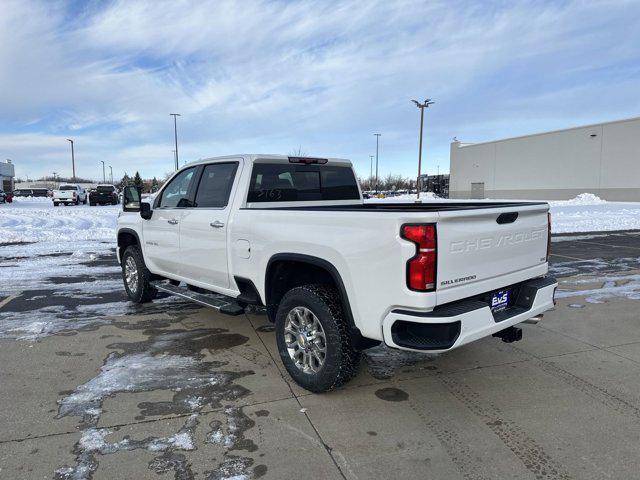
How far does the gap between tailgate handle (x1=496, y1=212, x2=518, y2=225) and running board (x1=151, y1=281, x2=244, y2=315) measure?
2483mm

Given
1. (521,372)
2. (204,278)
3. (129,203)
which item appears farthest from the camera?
(129,203)

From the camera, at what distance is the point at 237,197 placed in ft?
15.3

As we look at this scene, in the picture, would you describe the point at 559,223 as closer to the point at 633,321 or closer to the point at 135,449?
the point at 633,321

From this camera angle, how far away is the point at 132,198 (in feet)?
20.7

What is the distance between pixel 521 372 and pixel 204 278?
3243 millimetres

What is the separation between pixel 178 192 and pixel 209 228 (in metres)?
1.11

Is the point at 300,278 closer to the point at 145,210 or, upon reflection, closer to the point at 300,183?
the point at 300,183

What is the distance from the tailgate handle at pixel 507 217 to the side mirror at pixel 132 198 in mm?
4464

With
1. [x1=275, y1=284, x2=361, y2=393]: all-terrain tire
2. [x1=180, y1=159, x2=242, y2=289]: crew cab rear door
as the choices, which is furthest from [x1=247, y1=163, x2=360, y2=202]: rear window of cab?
[x1=275, y1=284, x2=361, y2=393]: all-terrain tire

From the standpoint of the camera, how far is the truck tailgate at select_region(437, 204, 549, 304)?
3.10 meters

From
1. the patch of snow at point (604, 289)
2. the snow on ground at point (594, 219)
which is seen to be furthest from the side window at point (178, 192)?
the snow on ground at point (594, 219)

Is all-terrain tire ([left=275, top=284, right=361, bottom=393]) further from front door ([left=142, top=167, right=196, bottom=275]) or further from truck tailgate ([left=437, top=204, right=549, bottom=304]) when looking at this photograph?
front door ([left=142, top=167, right=196, bottom=275])

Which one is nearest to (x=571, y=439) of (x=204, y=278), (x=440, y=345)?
(x=440, y=345)

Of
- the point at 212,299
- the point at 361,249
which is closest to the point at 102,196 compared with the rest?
the point at 212,299
